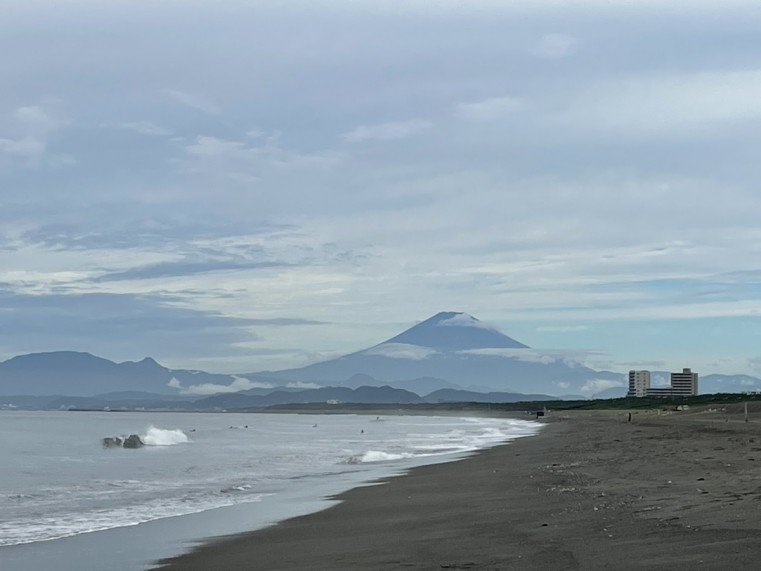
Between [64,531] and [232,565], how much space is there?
5.17m

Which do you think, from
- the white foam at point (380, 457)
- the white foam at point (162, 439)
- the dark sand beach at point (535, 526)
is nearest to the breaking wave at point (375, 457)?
the white foam at point (380, 457)

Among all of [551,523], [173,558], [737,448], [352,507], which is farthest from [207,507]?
[737,448]

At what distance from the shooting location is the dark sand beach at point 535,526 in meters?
10.1

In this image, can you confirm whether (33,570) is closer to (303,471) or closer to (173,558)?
(173,558)

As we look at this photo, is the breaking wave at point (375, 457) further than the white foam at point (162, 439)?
No

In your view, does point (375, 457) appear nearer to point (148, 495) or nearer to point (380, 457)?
point (380, 457)

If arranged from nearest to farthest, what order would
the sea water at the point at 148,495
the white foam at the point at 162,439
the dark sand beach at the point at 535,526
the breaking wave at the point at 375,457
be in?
1. the dark sand beach at the point at 535,526
2. the sea water at the point at 148,495
3. the breaking wave at the point at 375,457
4. the white foam at the point at 162,439

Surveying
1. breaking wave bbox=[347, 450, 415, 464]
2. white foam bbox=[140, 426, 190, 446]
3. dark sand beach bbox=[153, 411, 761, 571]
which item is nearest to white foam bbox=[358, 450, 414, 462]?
breaking wave bbox=[347, 450, 415, 464]

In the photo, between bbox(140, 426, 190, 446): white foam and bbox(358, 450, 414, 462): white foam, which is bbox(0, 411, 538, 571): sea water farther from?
bbox(140, 426, 190, 446): white foam

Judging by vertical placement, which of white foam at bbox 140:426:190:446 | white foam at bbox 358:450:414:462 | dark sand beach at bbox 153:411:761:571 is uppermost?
dark sand beach at bbox 153:411:761:571

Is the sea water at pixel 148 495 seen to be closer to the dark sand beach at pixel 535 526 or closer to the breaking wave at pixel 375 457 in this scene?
the breaking wave at pixel 375 457

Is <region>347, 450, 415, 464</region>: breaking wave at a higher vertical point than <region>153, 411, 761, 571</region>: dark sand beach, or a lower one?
lower

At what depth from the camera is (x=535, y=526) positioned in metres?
12.9

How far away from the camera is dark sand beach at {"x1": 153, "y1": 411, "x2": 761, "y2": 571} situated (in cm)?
1009
